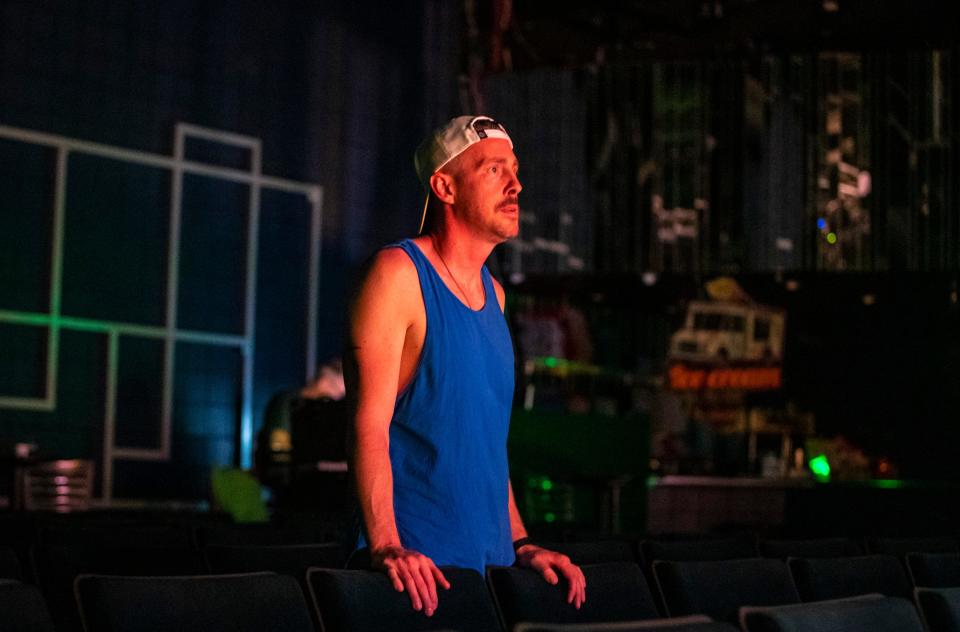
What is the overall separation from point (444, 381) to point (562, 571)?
37 centimetres

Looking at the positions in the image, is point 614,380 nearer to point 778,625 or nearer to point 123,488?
point 123,488

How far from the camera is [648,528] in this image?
33.0 ft

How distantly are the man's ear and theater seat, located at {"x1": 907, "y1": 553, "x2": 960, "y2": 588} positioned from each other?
1.56m

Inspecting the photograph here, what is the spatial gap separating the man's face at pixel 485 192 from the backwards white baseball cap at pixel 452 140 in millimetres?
12

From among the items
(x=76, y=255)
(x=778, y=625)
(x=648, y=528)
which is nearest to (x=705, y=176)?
(x=648, y=528)

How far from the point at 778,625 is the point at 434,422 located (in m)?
0.86

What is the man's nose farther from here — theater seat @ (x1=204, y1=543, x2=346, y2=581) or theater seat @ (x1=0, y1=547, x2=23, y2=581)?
theater seat @ (x1=0, y1=547, x2=23, y2=581)

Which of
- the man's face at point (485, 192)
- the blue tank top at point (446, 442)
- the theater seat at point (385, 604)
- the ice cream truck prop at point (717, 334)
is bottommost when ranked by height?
the theater seat at point (385, 604)

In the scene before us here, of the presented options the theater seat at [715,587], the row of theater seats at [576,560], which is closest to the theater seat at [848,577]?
the row of theater seats at [576,560]

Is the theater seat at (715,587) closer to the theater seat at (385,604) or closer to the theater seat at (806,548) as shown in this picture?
the theater seat at (385,604)

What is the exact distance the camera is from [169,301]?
32.9ft

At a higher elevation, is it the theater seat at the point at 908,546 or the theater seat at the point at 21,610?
the theater seat at the point at 21,610

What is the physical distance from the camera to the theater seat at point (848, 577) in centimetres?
315

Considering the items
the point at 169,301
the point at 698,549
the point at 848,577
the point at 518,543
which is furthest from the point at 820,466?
the point at 518,543
